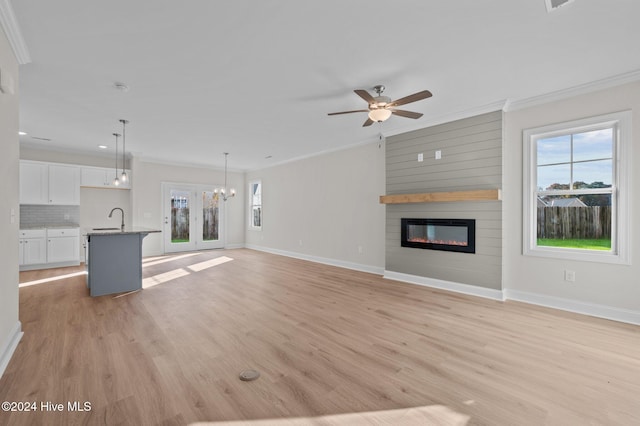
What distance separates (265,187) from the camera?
8.95 meters

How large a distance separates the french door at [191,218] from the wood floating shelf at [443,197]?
530 centimetres

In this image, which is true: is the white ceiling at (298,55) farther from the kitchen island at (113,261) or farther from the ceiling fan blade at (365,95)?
the kitchen island at (113,261)

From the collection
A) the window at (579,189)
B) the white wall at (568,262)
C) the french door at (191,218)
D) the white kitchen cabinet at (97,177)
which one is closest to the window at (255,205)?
the french door at (191,218)

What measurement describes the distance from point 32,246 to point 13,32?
18.2ft

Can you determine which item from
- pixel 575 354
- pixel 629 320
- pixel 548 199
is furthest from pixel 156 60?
pixel 629 320

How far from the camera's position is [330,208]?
6777 mm

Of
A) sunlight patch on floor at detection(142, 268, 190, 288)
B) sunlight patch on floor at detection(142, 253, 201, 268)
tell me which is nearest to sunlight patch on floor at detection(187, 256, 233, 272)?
sunlight patch on floor at detection(142, 268, 190, 288)

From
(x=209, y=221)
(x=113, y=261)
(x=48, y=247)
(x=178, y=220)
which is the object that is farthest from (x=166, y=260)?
(x=113, y=261)

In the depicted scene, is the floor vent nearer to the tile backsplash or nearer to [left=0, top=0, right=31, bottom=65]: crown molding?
[left=0, top=0, right=31, bottom=65]: crown molding

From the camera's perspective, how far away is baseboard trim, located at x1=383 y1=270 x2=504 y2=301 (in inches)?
159

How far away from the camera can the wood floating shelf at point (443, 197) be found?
3.97 metres

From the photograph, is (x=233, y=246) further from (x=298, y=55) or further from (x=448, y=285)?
(x=298, y=55)

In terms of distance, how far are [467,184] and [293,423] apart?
13.2ft

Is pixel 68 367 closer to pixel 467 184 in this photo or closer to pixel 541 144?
pixel 467 184
